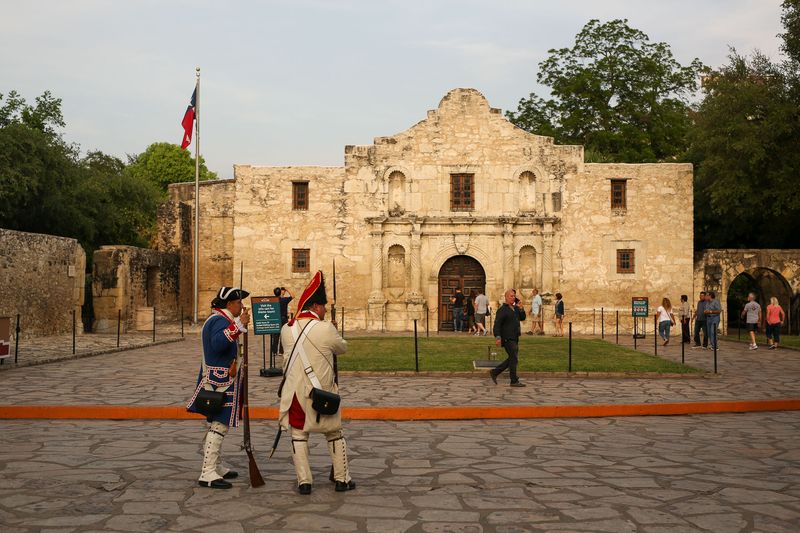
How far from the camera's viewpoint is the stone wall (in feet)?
69.8

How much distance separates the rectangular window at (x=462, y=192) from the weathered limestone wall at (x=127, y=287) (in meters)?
11.1

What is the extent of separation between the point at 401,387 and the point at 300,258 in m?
17.7

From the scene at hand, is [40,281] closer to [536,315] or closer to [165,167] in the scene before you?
[536,315]

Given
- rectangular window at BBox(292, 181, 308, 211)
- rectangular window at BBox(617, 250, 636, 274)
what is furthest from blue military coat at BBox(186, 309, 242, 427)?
rectangular window at BBox(617, 250, 636, 274)

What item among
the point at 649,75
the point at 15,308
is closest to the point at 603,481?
the point at 15,308

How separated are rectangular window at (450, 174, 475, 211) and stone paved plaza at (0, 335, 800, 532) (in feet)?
59.7

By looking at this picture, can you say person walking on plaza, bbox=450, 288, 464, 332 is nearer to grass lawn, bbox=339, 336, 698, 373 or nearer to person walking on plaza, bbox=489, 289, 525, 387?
grass lawn, bbox=339, 336, 698, 373

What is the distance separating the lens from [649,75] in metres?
40.5

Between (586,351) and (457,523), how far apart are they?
14.3m

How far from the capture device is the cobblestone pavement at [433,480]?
5859mm

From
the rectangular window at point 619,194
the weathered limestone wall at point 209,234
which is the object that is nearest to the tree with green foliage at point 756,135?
the rectangular window at point 619,194

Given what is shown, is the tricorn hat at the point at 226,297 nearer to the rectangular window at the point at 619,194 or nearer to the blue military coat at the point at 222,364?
the blue military coat at the point at 222,364

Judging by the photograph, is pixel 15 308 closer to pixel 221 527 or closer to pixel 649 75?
pixel 221 527

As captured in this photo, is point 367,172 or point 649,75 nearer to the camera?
point 367,172
